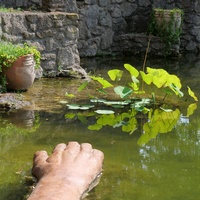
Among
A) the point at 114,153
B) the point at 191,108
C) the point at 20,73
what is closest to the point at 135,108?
Answer: the point at 191,108

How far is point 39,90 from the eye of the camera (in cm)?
695

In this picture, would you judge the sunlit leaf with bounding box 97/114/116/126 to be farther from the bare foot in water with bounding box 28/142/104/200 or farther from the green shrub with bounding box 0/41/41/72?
the green shrub with bounding box 0/41/41/72

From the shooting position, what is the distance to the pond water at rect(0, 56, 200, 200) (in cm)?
368

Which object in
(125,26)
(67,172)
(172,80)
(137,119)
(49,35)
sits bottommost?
(125,26)

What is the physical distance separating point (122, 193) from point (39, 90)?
353 centimetres

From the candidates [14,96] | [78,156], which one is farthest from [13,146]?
[14,96]

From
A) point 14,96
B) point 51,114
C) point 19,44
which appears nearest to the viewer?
point 51,114

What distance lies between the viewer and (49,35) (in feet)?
25.6

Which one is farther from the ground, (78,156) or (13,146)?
(78,156)

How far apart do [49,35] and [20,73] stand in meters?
1.28

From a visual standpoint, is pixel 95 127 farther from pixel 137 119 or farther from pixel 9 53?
pixel 9 53

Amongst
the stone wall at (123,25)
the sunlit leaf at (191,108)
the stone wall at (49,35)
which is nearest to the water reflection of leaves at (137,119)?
the sunlit leaf at (191,108)

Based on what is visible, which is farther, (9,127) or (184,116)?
(184,116)

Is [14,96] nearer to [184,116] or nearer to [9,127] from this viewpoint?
[9,127]
